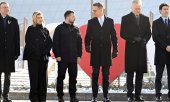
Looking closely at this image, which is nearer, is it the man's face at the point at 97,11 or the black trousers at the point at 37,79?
the black trousers at the point at 37,79

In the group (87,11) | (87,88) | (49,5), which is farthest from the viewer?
(49,5)

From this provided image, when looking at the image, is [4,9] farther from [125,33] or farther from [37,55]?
[125,33]

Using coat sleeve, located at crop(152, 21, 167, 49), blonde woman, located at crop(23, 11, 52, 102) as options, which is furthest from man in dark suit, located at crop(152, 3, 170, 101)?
blonde woman, located at crop(23, 11, 52, 102)

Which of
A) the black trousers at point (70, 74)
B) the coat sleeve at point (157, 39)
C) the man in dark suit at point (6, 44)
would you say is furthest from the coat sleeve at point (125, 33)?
the man in dark suit at point (6, 44)

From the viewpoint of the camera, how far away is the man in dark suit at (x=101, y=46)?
841cm

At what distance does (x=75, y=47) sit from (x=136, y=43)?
42.5 inches

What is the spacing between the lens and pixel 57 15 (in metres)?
61.7

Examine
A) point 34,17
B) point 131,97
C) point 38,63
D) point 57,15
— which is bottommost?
point 131,97

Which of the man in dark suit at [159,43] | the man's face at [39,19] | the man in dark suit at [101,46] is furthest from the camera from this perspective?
the man in dark suit at [159,43]

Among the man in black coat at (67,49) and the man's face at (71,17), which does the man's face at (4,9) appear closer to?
the man in black coat at (67,49)

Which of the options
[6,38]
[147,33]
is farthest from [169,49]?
[6,38]

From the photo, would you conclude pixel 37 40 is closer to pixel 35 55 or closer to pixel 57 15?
pixel 35 55

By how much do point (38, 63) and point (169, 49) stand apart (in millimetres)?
2300

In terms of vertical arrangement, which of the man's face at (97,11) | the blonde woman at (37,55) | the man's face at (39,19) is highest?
the man's face at (97,11)
